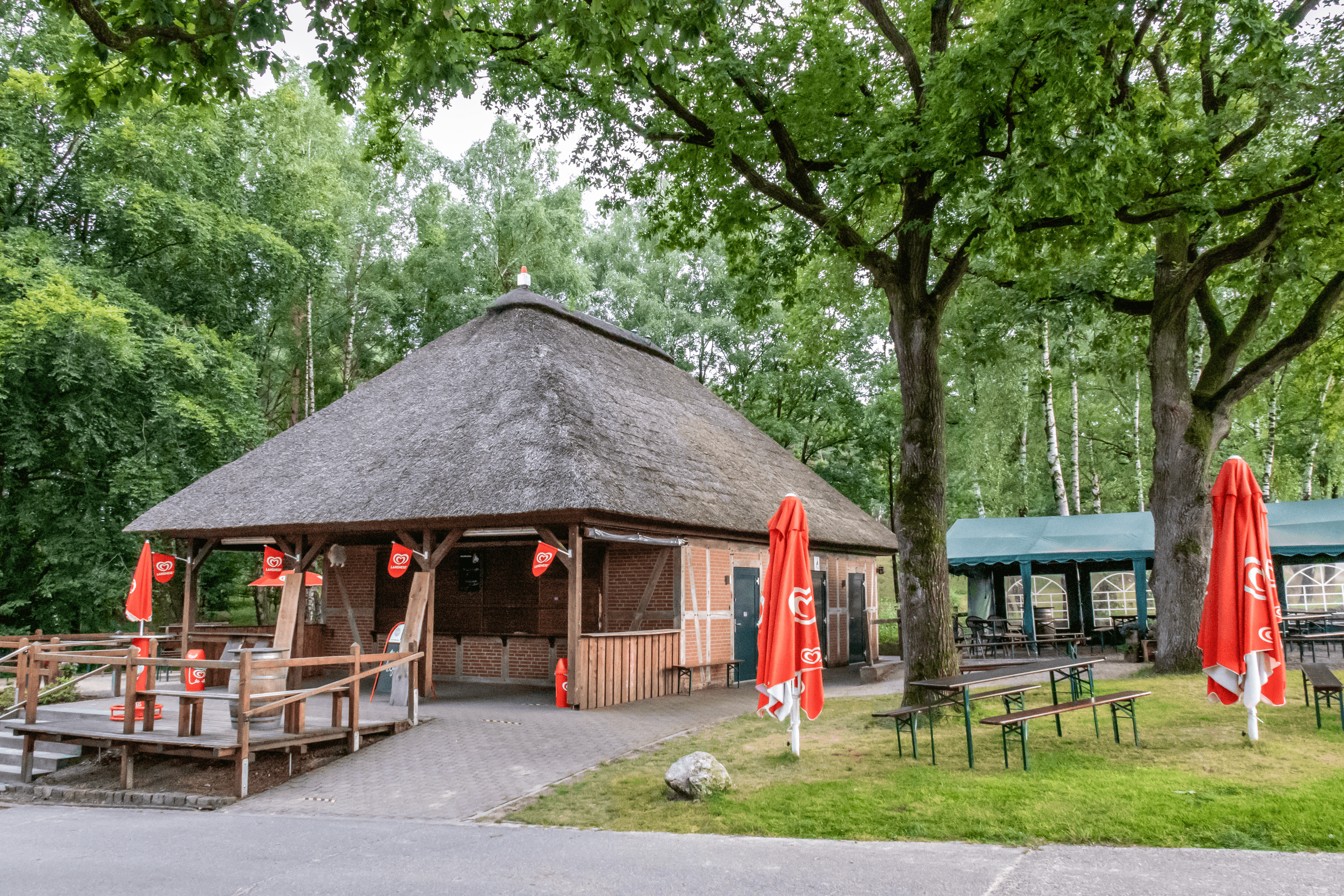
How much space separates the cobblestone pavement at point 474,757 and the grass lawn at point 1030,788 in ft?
1.90

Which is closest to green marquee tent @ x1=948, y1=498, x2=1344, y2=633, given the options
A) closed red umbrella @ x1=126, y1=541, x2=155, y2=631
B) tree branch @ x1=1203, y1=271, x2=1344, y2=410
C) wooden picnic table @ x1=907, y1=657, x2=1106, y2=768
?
tree branch @ x1=1203, y1=271, x2=1344, y2=410

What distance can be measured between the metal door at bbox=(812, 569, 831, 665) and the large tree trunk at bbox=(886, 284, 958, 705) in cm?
656

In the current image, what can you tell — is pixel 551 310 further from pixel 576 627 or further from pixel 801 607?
pixel 801 607

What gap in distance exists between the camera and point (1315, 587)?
19.8 metres

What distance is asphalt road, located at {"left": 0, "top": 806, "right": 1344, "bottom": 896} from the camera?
15.1 ft

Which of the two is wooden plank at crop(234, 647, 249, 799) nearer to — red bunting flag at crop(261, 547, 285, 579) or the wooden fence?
the wooden fence

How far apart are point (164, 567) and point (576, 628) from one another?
7.65m

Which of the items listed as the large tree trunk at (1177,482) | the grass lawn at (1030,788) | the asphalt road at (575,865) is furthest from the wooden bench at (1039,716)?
the large tree trunk at (1177,482)

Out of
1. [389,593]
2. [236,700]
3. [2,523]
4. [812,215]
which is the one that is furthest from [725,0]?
[2,523]

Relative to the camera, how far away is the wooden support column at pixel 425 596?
1148 cm

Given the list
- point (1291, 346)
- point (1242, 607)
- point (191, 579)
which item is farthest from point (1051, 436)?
point (191, 579)

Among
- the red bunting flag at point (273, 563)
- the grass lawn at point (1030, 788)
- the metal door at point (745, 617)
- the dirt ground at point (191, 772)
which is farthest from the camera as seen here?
the metal door at point (745, 617)

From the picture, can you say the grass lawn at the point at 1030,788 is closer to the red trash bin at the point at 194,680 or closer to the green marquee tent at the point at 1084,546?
the red trash bin at the point at 194,680

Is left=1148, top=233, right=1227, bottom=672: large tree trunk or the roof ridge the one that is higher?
the roof ridge
